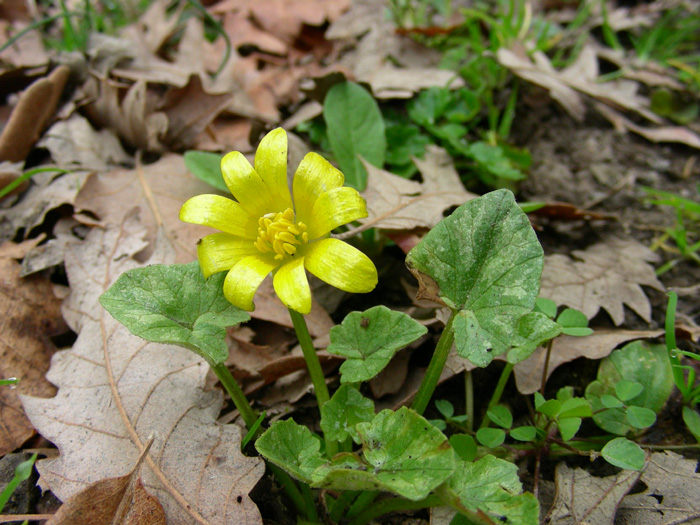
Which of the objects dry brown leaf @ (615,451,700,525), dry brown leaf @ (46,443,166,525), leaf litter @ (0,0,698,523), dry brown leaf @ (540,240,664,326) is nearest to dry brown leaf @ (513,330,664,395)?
leaf litter @ (0,0,698,523)

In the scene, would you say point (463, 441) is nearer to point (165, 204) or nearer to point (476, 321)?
point (476, 321)

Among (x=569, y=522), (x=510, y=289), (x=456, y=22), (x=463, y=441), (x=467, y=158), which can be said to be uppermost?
(x=456, y=22)

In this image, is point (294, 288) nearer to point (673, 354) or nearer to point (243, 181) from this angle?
point (243, 181)

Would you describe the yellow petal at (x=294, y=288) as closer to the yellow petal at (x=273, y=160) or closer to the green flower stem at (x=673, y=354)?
the yellow petal at (x=273, y=160)

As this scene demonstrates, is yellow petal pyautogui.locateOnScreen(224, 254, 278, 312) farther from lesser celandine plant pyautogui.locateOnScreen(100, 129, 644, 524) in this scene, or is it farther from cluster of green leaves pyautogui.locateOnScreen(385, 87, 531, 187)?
cluster of green leaves pyautogui.locateOnScreen(385, 87, 531, 187)

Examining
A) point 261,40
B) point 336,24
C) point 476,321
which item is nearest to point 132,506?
point 476,321

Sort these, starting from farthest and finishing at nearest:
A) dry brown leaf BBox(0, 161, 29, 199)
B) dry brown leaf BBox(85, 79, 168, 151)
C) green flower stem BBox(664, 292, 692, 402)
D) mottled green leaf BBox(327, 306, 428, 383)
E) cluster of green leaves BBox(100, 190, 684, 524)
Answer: dry brown leaf BBox(85, 79, 168, 151) → dry brown leaf BBox(0, 161, 29, 199) → green flower stem BBox(664, 292, 692, 402) → mottled green leaf BBox(327, 306, 428, 383) → cluster of green leaves BBox(100, 190, 684, 524)

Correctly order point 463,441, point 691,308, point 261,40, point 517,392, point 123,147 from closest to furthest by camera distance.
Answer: point 463,441
point 517,392
point 691,308
point 123,147
point 261,40
